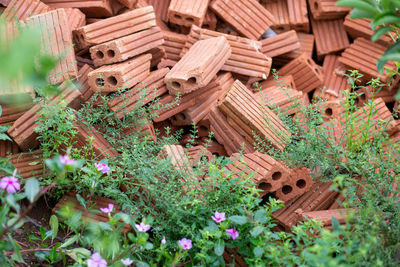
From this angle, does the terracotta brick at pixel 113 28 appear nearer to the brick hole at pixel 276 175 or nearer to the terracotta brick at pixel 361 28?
the brick hole at pixel 276 175

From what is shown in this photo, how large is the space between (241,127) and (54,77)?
5.00ft

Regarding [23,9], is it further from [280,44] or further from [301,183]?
[301,183]

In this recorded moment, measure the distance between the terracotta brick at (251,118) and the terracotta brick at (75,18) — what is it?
1.52m

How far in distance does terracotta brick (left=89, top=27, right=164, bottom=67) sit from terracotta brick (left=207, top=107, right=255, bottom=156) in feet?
2.70

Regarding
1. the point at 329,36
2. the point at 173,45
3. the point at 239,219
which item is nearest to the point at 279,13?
the point at 329,36

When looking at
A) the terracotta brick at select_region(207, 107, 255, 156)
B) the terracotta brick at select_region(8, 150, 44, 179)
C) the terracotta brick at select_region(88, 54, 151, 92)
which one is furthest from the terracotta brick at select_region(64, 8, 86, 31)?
the terracotta brick at select_region(207, 107, 255, 156)

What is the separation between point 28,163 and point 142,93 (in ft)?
3.23

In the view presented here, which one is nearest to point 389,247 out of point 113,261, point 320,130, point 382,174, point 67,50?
point 382,174

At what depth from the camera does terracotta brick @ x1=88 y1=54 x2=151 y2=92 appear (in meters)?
3.61

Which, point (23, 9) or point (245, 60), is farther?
point (245, 60)

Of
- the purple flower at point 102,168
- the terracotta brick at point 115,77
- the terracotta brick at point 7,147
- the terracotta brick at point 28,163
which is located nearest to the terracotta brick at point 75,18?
the terracotta brick at point 115,77

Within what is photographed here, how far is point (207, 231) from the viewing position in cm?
250

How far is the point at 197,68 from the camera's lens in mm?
3729

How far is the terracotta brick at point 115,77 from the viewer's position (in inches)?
142
